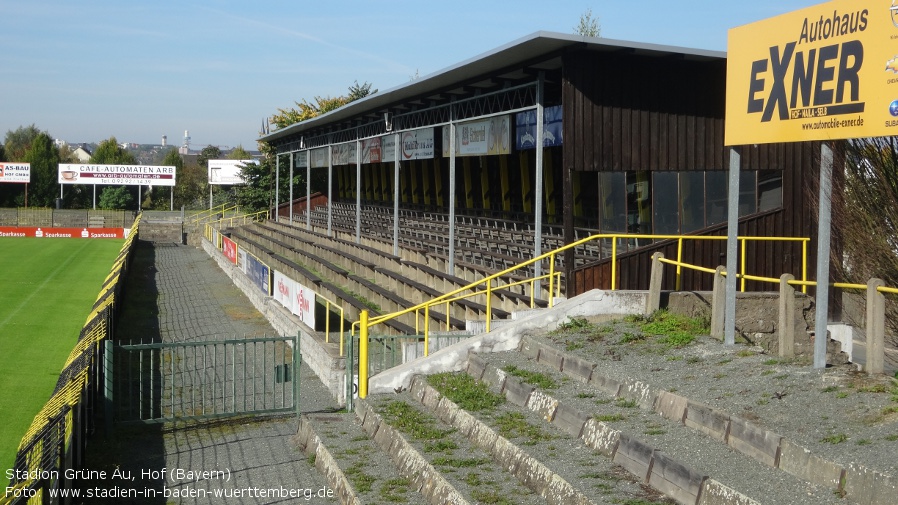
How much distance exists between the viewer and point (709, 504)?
7.04m

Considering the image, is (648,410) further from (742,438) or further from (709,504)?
(709,504)

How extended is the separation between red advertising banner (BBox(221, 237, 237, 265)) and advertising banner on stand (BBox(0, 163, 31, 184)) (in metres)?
47.0

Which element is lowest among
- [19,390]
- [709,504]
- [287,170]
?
[19,390]

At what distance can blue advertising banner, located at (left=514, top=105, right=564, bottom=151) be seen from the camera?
1579cm

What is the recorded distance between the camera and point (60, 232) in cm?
6222

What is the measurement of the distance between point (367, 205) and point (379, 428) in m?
30.0

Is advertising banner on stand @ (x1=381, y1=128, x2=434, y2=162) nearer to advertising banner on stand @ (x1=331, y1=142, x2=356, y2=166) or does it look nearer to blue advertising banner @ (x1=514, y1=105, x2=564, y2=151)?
advertising banner on stand @ (x1=331, y1=142, x2=356, y2=166)

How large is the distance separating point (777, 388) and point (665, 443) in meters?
1.54

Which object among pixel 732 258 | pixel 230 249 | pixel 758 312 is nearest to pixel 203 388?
pixel 732 258

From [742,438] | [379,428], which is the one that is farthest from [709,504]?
[379,428]

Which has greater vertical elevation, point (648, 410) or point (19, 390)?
point (648, 410)

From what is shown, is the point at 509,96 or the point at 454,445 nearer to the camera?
the point at 454,445

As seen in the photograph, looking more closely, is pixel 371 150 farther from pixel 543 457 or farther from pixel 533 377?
pixel 543 457

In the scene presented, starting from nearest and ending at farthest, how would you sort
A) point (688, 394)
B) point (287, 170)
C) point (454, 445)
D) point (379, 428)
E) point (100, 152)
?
point (688, 394)
point (454, 445)
point (379, 428)
point (287, 170)
point (100, 152)
